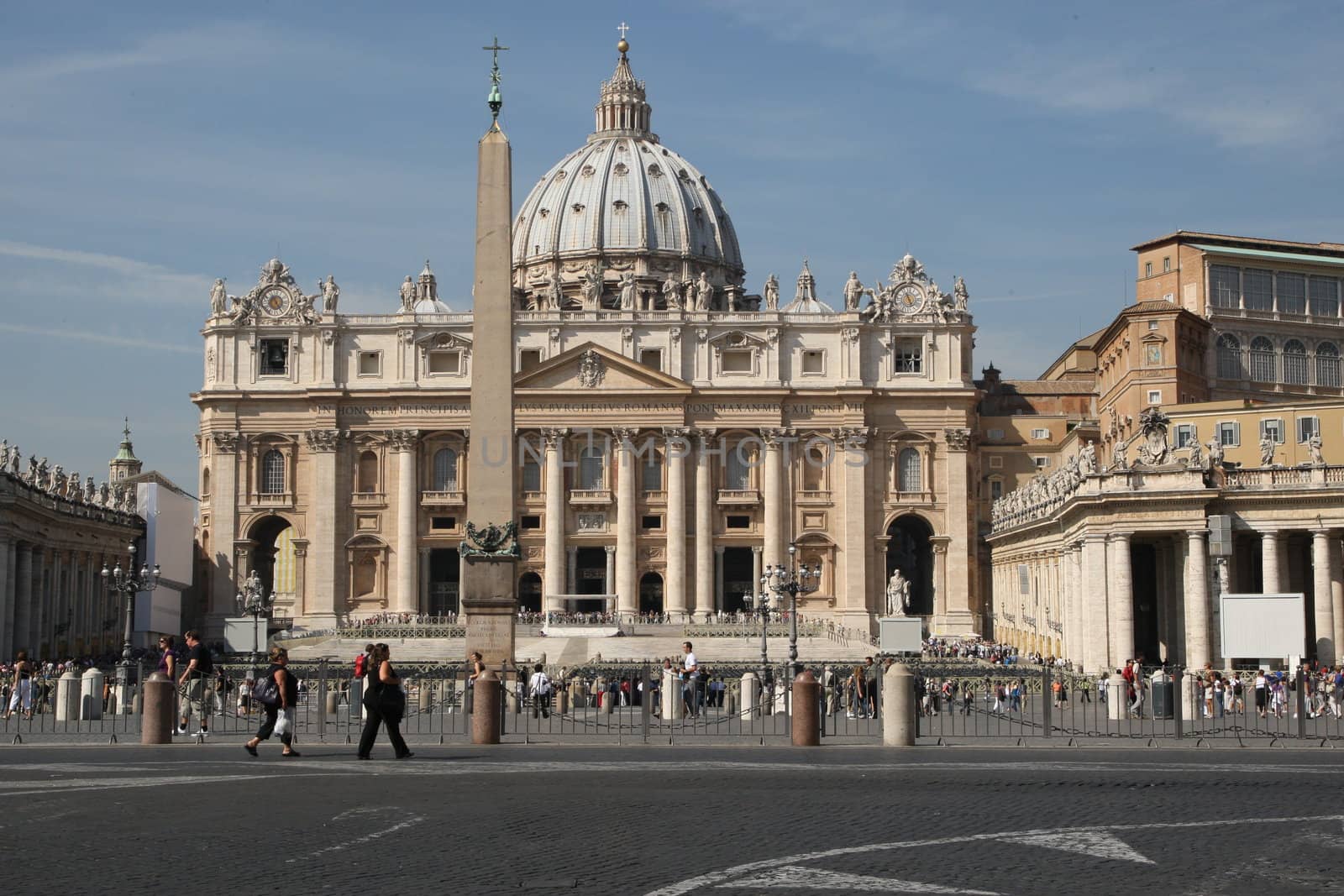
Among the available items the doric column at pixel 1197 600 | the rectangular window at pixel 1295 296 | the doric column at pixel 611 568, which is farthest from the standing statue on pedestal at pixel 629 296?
the doric column at pixel 1197 600

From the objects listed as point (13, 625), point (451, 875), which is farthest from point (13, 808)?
point (13, 625)

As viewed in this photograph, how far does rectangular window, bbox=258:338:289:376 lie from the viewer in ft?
288

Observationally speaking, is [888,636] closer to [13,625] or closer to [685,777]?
[685,777]

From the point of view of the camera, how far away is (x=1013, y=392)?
96375mm

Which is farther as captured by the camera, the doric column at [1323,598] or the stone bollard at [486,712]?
the doric column at [1323,598]

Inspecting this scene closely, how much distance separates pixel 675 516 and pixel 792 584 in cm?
3764

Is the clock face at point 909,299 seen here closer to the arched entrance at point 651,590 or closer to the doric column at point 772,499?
the doric column at point 772,499

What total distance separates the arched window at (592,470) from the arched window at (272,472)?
1390cm

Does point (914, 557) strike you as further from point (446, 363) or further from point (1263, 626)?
point (1263, 626)

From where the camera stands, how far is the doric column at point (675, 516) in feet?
279

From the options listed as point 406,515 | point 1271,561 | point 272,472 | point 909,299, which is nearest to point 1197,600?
point 1271,561

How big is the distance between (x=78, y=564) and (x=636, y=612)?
979 inches

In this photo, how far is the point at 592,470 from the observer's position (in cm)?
8669

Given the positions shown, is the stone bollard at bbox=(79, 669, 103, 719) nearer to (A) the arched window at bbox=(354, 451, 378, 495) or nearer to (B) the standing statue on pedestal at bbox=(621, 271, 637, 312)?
(A) the arched window at bbox=(354, 451, 378, 495)
